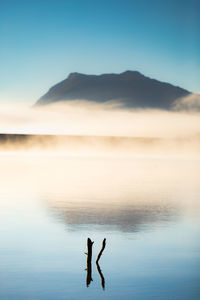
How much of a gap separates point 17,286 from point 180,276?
5.21 m

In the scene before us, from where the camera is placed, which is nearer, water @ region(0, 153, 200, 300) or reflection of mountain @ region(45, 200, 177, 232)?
water @ region(0, 153, 200, 300)

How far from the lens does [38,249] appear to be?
22406 millimetres

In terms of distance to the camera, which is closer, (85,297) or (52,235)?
(85,297)

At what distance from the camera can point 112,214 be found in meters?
37.2

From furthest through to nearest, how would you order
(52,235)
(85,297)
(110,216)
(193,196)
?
(193,196), (110,216), (52,235), (85,297)

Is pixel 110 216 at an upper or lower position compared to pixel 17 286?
upper

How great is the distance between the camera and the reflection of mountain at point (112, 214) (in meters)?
31.7

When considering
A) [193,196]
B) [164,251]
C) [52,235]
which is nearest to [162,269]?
[164,251]

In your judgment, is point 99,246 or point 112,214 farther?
point 112,214

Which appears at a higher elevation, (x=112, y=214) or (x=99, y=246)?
(x=112, y=214)

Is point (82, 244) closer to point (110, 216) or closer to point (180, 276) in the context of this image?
point (180, 276)

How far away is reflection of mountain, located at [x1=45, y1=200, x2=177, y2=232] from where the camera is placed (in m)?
31.7

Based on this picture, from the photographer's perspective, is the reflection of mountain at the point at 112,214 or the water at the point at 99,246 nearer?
the water at the point at 99,246

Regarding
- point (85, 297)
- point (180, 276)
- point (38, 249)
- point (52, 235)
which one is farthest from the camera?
point (52, 235)
